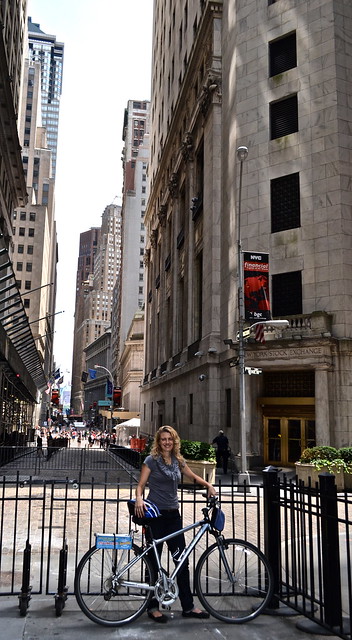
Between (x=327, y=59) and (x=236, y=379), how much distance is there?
1631 centimetres

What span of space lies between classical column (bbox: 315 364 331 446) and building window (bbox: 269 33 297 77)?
636 inches

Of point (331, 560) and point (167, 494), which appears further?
point (167, 494)

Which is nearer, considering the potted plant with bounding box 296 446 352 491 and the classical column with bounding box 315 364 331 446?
the potted plant with bounding box 296 446 352 491

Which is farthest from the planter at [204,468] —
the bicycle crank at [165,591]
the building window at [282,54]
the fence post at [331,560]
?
the building window at [282,54]

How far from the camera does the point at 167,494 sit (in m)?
6.25

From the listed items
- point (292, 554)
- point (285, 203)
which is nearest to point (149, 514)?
point (292, 554)

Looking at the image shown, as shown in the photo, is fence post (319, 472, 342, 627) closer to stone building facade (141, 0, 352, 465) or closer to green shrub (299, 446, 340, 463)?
green shrub (299, 446, 340, 463)

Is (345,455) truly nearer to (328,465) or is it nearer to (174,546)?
(328,465)

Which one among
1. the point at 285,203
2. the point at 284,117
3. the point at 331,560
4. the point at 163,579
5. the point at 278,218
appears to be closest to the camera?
the point at 331,560

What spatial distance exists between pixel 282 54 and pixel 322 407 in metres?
18.7

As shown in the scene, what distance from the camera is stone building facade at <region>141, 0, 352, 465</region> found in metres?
24.8

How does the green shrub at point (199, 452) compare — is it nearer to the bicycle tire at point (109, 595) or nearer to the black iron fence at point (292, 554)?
the black iron fence at point (292, 554)

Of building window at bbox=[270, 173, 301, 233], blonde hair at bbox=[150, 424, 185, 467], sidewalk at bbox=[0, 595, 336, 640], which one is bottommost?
sidewalk at bbox=[0, 595, 336, 640]

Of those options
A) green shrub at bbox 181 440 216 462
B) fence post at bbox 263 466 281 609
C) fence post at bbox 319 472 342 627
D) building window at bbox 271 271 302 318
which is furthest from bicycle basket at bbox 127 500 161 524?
building window at bbox 271 271 302 318
